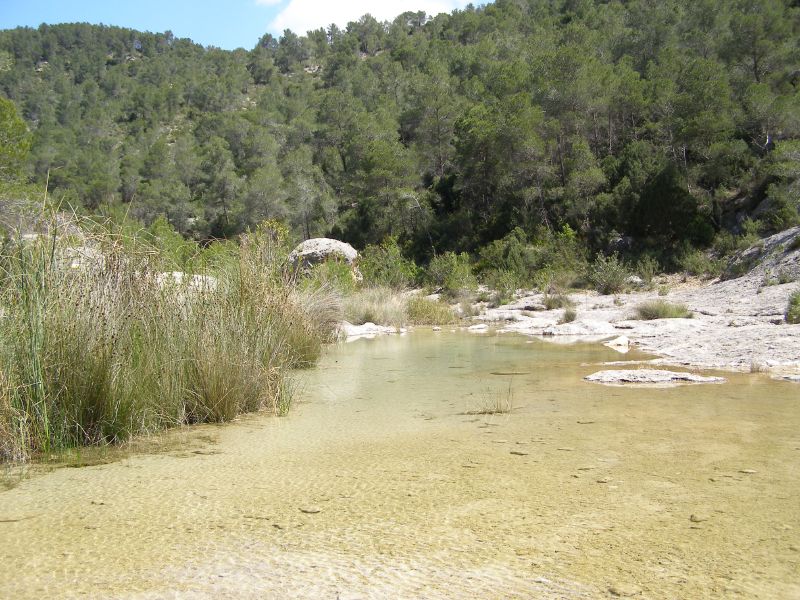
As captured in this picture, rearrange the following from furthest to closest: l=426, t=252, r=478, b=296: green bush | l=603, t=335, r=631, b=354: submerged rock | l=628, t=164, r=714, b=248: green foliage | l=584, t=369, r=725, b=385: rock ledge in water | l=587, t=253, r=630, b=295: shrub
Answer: l=628, t=164, r=714, b=248: green foliage
l=426, t=252, r=478, b=296: green bush
l=587, t=253, r=630, b=295: shrub
l=603, t=335, r=631, b=354: submerged rock
l=584, t=369, r=725, b=385: rock ledge in water

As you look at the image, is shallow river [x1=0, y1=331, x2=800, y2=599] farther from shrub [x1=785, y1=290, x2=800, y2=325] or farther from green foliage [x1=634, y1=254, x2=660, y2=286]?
green foliage [x1=634, y1=254, x2=660, y2=286]

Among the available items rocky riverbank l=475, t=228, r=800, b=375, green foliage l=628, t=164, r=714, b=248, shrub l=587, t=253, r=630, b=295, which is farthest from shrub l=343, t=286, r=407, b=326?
green foliage l=628, t=164, r=714, b=248

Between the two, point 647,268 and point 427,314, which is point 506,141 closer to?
point 647,268

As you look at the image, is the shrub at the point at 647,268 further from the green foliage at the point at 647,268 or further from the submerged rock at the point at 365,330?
the submerged rock at the point at 365,330

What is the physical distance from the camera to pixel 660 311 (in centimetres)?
1184

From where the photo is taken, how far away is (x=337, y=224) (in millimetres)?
37844

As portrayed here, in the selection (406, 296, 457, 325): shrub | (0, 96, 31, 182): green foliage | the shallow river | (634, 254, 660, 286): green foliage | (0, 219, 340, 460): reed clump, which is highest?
(0, 96, 31, 182): green foliage

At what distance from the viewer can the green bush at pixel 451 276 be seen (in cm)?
1997

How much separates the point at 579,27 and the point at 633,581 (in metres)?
41.1

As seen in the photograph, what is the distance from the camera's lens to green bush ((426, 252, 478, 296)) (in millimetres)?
19969

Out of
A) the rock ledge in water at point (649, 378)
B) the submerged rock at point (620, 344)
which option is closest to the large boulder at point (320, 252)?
the submerged rock at point (620, 344)

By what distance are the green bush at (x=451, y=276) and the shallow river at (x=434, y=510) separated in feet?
50.4

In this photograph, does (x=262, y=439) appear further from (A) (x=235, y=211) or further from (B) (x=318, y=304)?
(A) (x=235, y=211)

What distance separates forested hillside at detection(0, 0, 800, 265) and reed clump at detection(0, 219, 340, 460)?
0.88 metres
